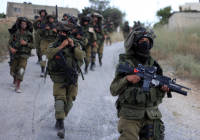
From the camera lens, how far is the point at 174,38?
14.8 meters

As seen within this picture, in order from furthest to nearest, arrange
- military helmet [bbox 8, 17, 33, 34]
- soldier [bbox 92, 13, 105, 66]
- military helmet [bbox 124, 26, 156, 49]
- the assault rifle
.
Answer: soldier [bbox 92, 13, 105, 66]
military helmet [bbox 8, 17, 33, 34]
military helmet [bbox 124, 26, 156, 49]
the assault rifle

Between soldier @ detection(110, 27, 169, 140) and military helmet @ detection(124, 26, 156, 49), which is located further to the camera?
military helmet @ detection(124, 26, 156, 49)

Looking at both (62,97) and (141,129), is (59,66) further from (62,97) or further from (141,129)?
(141,129)

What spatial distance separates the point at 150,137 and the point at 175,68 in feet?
25.7

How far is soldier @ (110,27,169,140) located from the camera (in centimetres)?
313

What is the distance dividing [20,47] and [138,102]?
183 inches

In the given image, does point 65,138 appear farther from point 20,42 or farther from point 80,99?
point 20,42

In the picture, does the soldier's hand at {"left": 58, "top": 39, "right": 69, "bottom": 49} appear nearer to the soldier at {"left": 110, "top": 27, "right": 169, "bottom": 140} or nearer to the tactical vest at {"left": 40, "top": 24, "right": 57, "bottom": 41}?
the soldier at {"left": 110, "top": 27, "right": 169, "bottom": 140}

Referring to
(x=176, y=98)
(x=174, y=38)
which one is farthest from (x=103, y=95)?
(x=174, y=38)

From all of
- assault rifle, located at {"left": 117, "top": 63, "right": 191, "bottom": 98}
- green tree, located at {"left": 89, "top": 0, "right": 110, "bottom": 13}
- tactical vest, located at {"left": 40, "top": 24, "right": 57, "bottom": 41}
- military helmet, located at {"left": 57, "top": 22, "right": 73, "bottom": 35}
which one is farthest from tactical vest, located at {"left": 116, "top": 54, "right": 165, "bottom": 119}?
green tree, located at {"left": 89, "top": 0, "right": 110, "bottom": 13}

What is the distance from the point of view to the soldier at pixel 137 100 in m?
3.13

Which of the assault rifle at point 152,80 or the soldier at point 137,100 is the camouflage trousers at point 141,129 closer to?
the soldier at point 137,100

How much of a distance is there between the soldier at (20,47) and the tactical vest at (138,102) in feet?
14.3

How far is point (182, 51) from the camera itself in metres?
12.9
